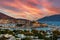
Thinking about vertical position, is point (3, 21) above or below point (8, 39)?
above

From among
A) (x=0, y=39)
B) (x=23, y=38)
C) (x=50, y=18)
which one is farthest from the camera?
(x=50, y=18)

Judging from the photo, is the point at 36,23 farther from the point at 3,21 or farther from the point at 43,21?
the point at 3,21

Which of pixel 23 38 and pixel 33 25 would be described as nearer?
pixel 23 38

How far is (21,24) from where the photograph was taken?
22.7 feet

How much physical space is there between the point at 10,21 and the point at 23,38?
2431 millimetres

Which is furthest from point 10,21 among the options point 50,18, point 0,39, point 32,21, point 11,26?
point 0,39

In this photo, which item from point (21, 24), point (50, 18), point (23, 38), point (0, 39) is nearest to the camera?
point (0, 39)

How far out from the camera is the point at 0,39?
3.72 m

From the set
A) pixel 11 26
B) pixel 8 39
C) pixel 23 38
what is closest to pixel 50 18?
pixel 11 26

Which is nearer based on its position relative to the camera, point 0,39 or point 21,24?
point 0,39

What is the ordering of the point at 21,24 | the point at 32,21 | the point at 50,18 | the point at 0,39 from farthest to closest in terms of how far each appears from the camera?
the point at 21,24, the point at 32,21, the point at 50,18, the point at 0,39

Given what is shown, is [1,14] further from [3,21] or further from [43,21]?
[43,21]

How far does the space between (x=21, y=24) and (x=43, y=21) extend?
905 millimetres

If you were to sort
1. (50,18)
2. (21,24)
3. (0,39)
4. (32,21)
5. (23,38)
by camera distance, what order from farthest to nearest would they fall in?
(21,24) < (32,21) < (50,18) < (23,38) < (0,39)
